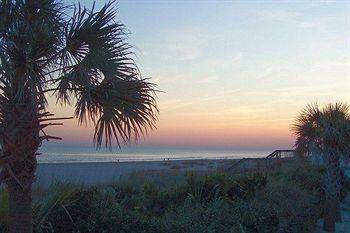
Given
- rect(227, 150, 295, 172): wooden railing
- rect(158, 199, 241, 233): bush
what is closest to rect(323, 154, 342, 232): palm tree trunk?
rect(158, 199, 241, 233): bush

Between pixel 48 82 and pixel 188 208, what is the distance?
525 cm

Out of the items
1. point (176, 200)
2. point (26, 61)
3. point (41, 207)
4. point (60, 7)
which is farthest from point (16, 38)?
point (176, 200)

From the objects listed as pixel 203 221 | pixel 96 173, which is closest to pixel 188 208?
pixel 203 221

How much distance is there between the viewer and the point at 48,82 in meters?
7.23

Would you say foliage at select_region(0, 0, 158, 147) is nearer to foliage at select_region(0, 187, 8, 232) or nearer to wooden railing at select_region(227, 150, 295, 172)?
foliage at select_region(0, 187, 8, 232)

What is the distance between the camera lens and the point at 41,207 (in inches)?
354

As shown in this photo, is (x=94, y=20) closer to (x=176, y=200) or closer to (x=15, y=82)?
(x=15, y=82)

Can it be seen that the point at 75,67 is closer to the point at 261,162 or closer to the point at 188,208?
the point at 188,208

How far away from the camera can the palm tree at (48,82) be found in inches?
264

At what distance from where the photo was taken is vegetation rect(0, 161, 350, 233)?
354 inches

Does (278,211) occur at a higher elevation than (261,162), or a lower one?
lower

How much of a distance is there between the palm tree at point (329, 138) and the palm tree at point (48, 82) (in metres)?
13.1

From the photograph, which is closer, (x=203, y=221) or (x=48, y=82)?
(x=48, y=82)

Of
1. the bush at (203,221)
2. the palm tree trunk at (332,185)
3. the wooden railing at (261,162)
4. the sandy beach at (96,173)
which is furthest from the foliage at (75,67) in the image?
the wooden railing at (261,162)
